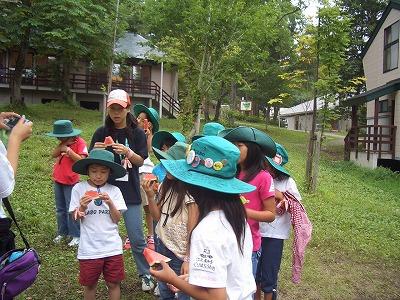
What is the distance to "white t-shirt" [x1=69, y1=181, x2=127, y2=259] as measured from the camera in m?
3.28

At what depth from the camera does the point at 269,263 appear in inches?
140

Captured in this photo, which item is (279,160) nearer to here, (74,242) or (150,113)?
(150,113)

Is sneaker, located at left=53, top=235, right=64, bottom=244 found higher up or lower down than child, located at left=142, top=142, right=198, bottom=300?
lower down

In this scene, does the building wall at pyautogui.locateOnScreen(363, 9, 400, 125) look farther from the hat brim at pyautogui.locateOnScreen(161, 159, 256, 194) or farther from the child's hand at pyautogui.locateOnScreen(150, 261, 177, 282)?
the child's hand at pyautogui.locateOnScreen(150, 261, 177, 282)

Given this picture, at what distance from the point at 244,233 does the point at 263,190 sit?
113cm

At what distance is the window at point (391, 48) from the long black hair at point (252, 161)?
16219mm

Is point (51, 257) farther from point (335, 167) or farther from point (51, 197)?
point (335, 167)

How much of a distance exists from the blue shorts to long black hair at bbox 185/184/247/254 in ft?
5.61

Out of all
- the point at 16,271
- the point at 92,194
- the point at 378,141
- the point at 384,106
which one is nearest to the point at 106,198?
the point at 92,194

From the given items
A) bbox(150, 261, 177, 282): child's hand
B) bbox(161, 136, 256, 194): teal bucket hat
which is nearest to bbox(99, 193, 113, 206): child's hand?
bbox(161, 136, 256, 194): teal bucket hat

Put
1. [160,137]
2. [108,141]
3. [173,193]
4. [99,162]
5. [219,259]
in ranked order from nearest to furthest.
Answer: [219,259], [173,193], [99,162], [108,141], [160,137]

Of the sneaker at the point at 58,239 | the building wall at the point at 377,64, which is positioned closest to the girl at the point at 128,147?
the sneaker at the point at 58,239

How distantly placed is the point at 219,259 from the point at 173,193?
2.77ft

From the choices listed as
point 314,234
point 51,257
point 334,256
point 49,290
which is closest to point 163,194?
point 49,290
